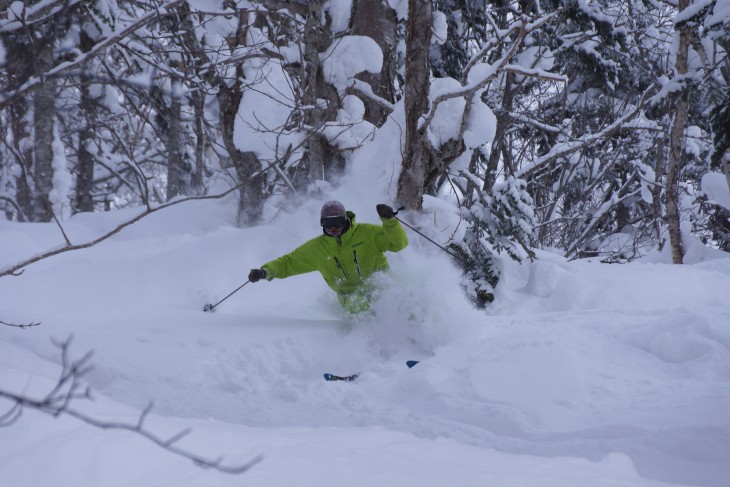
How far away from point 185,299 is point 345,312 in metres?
2.32

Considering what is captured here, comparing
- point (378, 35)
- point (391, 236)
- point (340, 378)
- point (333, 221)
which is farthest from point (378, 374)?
point (378, 35)

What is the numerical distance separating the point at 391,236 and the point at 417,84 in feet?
7.66

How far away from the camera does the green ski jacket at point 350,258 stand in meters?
5.42

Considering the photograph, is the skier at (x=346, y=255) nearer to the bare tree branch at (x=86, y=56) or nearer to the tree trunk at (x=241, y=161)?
the bare tree branch at (x=86, y=56)

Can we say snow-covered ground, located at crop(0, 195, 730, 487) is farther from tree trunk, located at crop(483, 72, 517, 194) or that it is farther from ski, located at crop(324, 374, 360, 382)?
tree trunk, located at crop(483, 72, 517, 194)

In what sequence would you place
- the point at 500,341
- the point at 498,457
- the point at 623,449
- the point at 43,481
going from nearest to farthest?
the point at 43,481 < the point at 498,457 < the point at 623,449 < the point at 500,341

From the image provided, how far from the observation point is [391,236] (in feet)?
17.5

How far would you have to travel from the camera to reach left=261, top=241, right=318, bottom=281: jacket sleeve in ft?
18.8

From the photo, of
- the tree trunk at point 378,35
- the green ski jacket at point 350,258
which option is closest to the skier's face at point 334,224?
the green ski jacket at point 350,258

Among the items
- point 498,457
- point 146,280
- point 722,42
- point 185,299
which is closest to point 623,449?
point 498,457

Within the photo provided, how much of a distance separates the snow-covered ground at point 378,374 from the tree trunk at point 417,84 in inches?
40.0

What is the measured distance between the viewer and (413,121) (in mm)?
6754

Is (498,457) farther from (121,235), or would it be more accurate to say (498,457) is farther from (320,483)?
(121,235)

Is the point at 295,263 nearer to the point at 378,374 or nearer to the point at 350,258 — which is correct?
the point at 350,258
